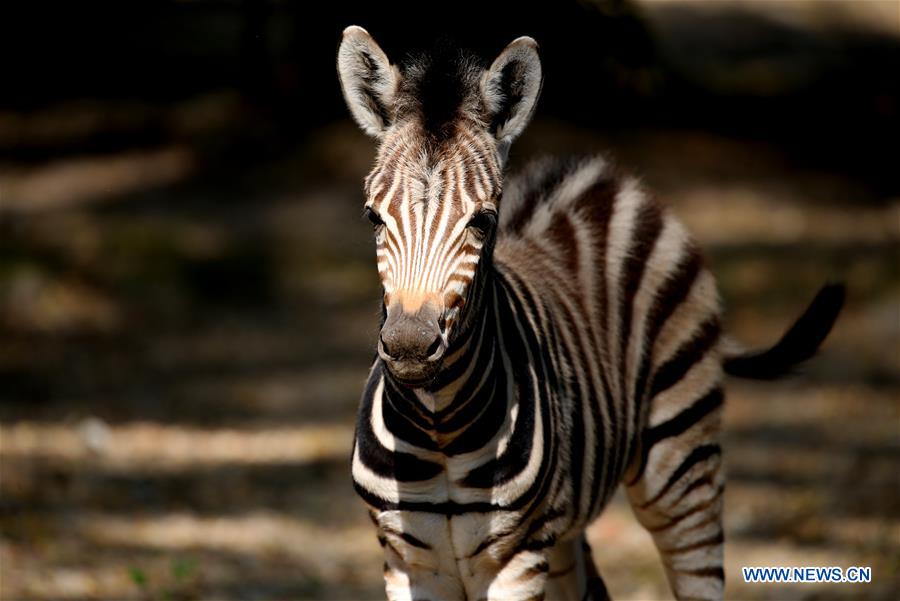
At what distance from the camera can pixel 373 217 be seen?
4.27 meters

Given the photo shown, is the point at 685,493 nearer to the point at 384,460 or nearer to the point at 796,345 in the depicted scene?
the point at 796,345

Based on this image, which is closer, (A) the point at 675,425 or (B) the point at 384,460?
(B) the point at 384,460

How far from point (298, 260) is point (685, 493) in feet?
23.7

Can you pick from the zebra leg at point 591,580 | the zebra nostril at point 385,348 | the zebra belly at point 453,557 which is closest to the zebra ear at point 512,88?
the zebra nostril at point 385,348

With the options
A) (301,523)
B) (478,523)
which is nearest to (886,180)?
(301,523)

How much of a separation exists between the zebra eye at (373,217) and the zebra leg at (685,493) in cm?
219

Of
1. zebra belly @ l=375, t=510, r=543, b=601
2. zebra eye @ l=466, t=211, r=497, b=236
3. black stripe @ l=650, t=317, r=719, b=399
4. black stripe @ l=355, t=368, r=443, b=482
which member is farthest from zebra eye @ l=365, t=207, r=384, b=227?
black stripe @ l=650, t=317, r=719, b=399

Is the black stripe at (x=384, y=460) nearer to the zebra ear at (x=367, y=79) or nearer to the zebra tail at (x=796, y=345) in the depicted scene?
the zebra ear at (x=367, y=79)

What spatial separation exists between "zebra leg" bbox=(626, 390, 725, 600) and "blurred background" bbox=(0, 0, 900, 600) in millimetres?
2016

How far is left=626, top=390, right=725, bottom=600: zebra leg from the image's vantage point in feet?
19.3

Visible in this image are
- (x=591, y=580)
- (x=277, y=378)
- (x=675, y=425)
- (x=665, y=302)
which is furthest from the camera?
(x=277, y=378)

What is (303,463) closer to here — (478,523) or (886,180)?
(478,523)

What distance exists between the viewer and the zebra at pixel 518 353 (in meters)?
4.22

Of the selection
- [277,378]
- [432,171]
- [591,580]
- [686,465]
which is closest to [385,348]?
[432,171]
